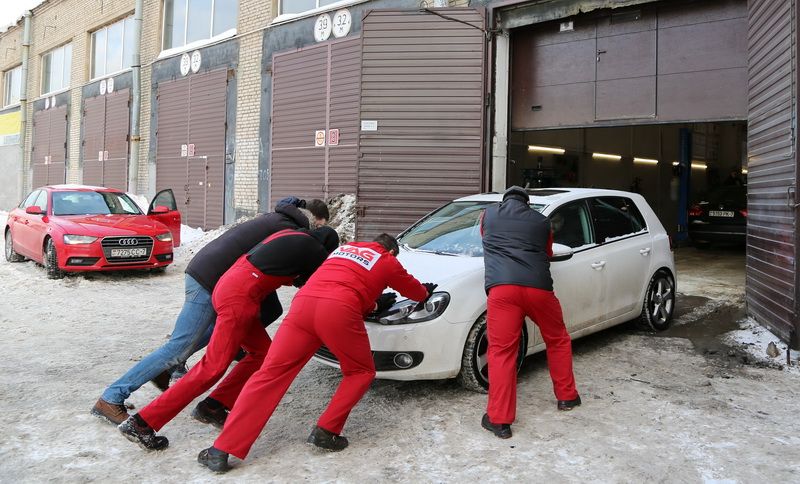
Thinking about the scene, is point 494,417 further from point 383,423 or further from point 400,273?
point 400,273

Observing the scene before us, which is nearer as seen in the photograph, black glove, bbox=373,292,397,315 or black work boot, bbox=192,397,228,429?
black work boot, bbox=192,397,228,429

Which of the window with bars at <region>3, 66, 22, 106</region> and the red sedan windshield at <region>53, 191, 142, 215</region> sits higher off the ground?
the window with bars at <region>3, 66, 22, 106</region>

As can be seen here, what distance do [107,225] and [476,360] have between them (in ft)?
23.8

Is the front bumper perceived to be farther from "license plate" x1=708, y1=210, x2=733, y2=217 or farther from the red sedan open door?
"license plate" x1=708, y1=210, x2=733, y2=217

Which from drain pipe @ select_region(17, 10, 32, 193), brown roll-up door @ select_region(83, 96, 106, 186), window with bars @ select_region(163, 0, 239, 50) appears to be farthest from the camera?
drain pipe @ select_region(17, 10, 32, 193)

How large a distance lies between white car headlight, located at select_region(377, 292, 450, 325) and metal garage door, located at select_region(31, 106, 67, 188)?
2130 cm

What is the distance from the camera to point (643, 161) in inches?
703

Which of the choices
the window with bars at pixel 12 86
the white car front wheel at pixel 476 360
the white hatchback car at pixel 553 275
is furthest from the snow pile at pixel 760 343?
the window with bars at pixel 12 86

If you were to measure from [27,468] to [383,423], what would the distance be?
2016 mm

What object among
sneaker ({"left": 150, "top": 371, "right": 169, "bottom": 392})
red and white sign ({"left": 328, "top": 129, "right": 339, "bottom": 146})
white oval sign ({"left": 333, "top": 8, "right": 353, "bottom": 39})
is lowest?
sneaker ({"left": 150, "top": 371, "right": 169, "bottom": 392})

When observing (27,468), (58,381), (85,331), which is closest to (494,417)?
(27,468)

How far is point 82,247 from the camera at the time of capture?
934 cm

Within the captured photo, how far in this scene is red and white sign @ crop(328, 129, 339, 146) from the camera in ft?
40.4

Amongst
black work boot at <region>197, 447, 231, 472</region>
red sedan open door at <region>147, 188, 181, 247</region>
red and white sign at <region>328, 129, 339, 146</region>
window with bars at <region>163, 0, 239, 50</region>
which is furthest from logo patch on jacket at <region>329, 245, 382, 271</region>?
window with bars at <region>163, 0, 239, 50</region>
